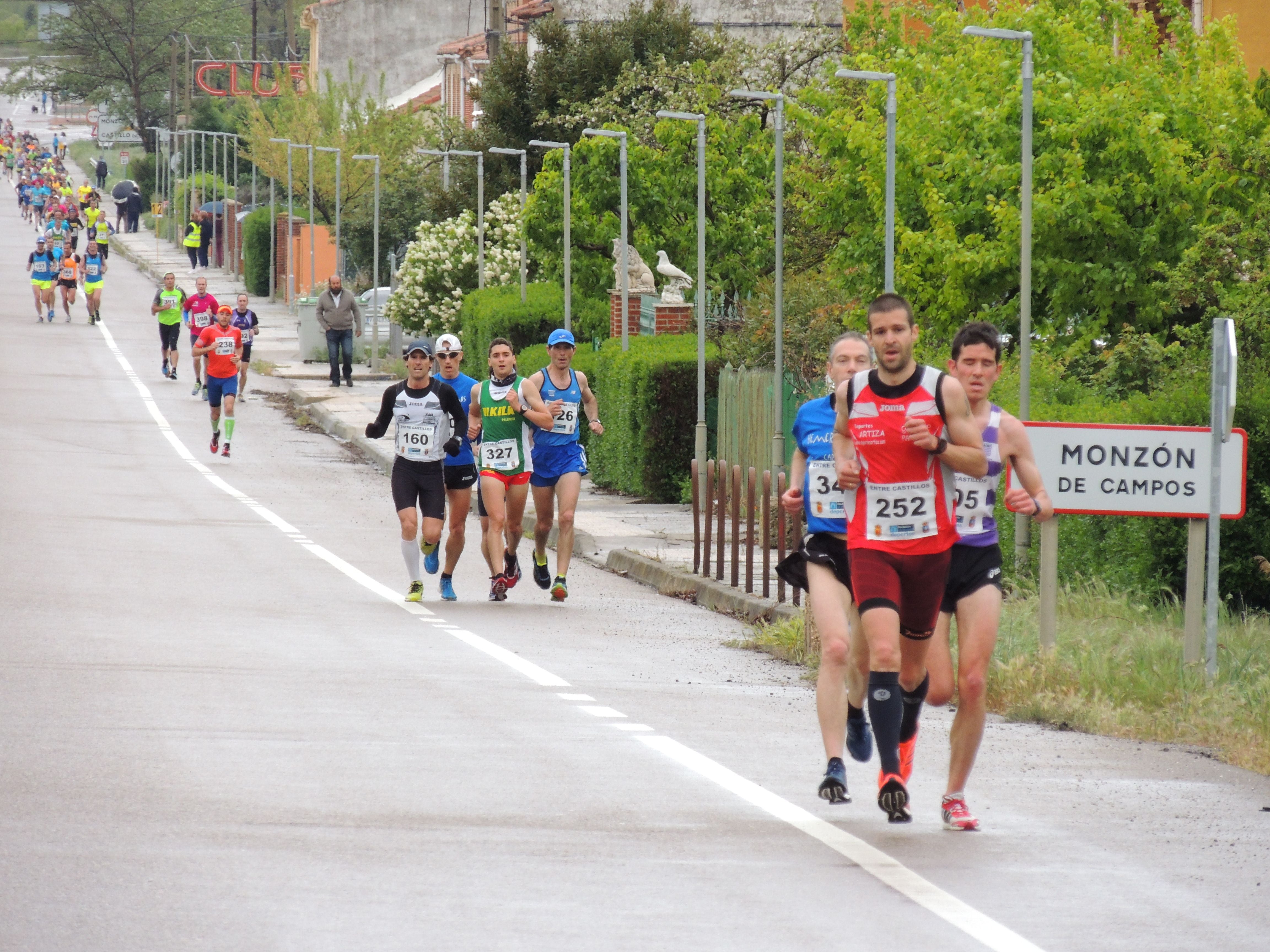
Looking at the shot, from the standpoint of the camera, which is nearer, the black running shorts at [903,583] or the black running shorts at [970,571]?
the black running shorts at [903,583]

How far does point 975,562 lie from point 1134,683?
3.62 metres

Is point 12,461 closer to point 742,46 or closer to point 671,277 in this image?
point 671,277

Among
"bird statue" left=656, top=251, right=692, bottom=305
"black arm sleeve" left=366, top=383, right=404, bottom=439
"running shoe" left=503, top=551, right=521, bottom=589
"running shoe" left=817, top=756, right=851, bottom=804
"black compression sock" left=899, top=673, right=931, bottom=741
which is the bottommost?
"running shoe" left=503, top=551, right=521, bottom=589

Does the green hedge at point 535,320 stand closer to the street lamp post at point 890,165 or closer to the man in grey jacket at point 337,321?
the man in grey jacket at point 337,321

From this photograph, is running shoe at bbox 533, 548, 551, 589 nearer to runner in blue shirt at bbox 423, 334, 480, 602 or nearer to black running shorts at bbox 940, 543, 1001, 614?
runner in blue shirt at bbox 423, 334, 480, 602

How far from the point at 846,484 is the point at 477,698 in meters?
3.77

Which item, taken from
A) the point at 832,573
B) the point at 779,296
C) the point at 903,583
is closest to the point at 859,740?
the point at 832,573

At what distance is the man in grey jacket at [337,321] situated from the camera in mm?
40875

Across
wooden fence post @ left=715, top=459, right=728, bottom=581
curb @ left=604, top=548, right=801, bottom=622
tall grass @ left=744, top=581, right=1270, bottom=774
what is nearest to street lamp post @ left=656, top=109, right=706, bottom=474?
curb @ left=604, top=548, right=801, bottom=622

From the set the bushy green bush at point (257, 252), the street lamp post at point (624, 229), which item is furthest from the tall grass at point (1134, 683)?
the bushy green bush at point (257, 252)

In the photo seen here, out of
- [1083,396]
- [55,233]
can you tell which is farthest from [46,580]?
[55,233]

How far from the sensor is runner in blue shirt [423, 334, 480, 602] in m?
16.0

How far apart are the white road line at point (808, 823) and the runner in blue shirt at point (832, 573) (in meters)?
0.24

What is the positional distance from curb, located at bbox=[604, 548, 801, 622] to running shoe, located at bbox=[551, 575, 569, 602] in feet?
4.03
